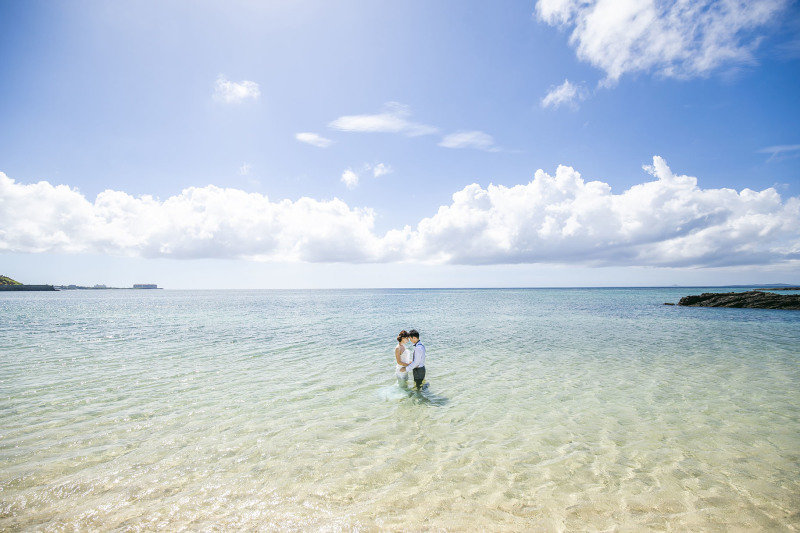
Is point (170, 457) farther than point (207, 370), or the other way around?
point (207, 370)

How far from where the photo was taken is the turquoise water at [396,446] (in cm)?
607

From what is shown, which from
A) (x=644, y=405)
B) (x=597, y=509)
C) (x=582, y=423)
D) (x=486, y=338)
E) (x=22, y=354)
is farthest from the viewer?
(x=486, y=338)

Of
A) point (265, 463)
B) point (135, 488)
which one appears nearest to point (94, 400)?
point (135, 488)

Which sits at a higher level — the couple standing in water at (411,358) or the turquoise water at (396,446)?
the couple standing in water at (411,358)

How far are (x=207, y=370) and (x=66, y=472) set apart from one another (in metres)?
9.66

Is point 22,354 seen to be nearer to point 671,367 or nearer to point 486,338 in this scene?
point 486,338

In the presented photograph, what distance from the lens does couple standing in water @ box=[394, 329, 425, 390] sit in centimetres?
1359

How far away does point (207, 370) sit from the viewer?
16750 millimetres

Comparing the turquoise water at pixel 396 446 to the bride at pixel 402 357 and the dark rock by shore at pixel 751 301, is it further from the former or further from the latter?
the dark rock by shore at pixel 751 301

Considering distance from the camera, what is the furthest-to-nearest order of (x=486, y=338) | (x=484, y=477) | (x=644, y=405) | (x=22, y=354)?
(x=486, y=338), (x=22, y=354), (x=644, y=405), (x=484, y=477)

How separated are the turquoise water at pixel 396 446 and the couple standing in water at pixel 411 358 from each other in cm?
68

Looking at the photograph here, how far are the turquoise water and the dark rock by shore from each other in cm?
5616

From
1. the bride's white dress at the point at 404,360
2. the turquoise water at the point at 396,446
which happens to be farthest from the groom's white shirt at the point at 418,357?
the turquoise water at the point at 396,446

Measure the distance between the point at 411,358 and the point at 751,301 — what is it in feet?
247
